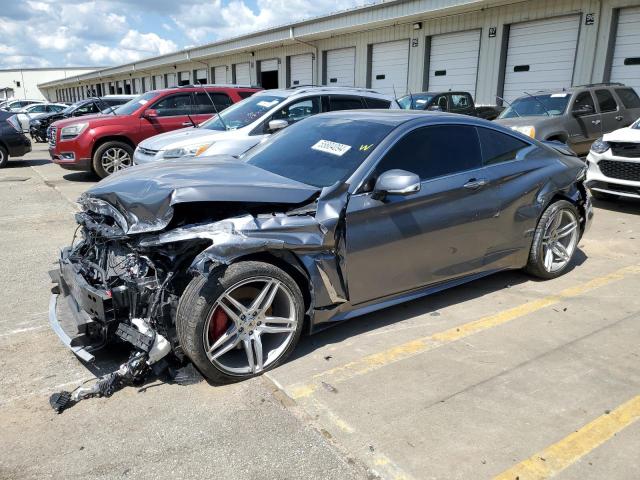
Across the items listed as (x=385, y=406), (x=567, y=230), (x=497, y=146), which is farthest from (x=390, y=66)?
(x=385, y=406)

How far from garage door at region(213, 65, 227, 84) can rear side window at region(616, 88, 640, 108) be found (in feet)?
81.1

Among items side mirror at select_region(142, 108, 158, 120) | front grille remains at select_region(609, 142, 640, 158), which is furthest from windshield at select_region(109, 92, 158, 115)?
front grille remains at select_region(609, 142, 640, 158)

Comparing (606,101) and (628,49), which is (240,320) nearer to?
(606,101)

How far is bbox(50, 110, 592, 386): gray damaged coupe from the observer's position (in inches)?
125

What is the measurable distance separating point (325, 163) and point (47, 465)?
8.44 feet

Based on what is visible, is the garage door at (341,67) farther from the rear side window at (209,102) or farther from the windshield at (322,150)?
the windshield at (322,150)

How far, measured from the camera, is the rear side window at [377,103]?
895 centimetres

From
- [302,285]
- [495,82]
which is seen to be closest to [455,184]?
[302,285]

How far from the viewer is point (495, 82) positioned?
1631 centimetres

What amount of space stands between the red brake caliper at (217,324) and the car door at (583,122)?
30.6 feet

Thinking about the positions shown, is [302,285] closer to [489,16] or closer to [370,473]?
[370,473]

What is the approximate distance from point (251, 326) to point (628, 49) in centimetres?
1401

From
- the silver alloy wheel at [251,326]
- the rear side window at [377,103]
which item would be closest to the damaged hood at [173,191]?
the silver alloy wheel at [251,326]

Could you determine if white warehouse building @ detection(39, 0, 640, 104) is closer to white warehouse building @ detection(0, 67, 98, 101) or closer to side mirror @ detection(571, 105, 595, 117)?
side mirror @ detection(571, 105, 595, 117)
